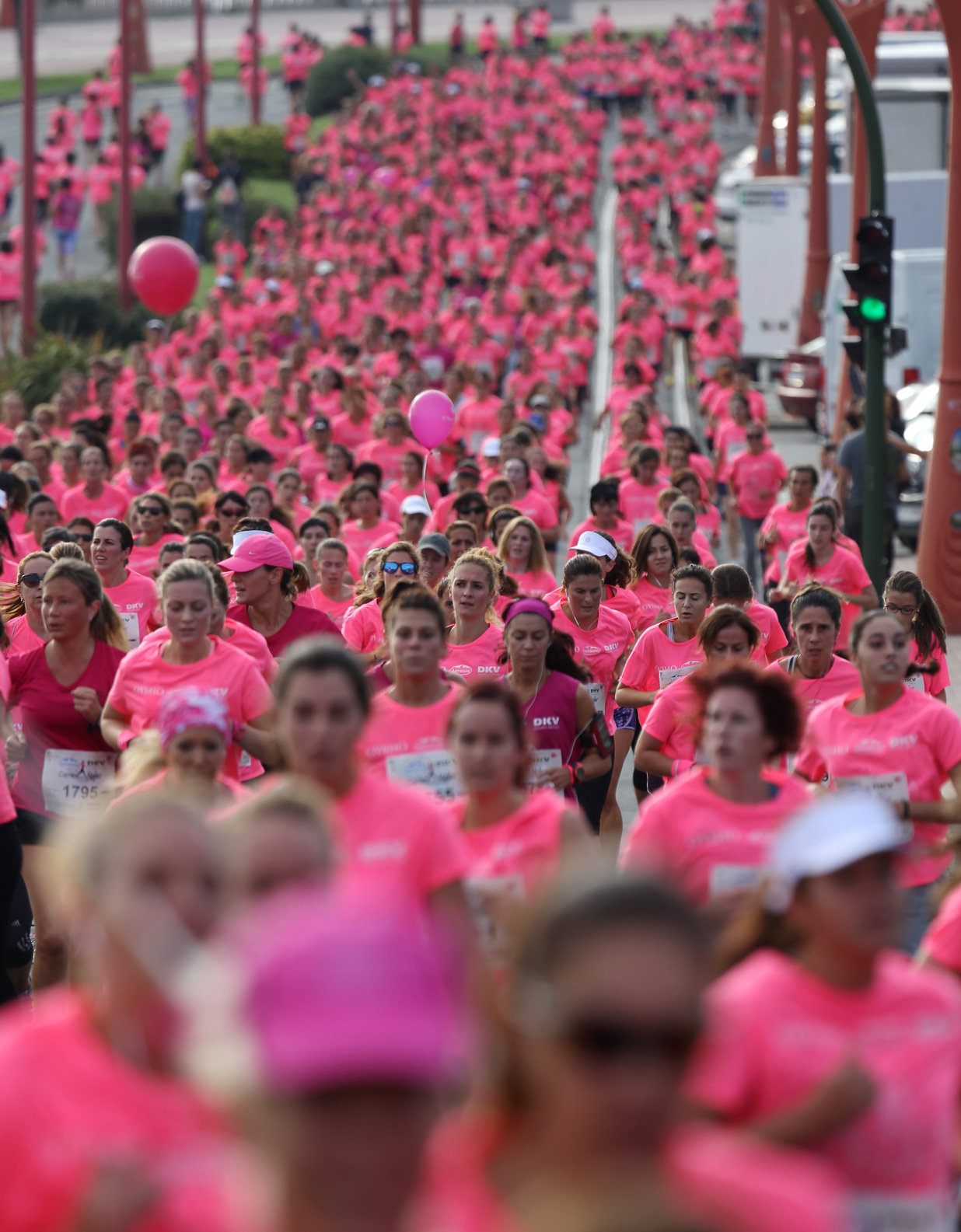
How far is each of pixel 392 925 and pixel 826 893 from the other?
1.66 meters

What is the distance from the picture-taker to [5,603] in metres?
11.0

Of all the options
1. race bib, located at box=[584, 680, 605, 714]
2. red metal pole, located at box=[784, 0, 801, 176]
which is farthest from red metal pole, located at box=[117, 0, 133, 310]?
race bib, located at box=[584, 680, 605, 714]

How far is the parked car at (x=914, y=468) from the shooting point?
71.1 ft

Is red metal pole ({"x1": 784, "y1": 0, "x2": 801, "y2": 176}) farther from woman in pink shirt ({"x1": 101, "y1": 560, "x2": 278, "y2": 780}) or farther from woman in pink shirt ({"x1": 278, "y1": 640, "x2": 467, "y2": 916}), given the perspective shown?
woman in pink shirt ({"x1": 278, "y1": 640, "x2": 467, "y2": 916})

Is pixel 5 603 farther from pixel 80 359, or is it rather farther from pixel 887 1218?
pixel 80 359

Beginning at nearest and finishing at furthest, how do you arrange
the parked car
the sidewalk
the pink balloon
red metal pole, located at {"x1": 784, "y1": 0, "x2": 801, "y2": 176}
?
the pink balloon, the parked car, red metal pole, located at {"x1": 784, "y1": 0, "x2": 801, "y2": 176}, the sidewalk

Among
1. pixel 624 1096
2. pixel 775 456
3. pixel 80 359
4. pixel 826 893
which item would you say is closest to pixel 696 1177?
pixel 624 1096

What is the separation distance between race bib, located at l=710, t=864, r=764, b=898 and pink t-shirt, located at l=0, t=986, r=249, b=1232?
7.38 feet

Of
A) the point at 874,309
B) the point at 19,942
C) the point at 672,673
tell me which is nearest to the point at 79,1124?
the point at 19,942

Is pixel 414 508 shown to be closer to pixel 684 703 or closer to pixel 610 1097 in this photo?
pixel 684 703

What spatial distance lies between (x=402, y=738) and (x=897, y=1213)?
340 centimetres

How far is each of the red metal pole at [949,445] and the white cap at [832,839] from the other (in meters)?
14.9

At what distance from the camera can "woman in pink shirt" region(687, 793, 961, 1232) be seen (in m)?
3.87

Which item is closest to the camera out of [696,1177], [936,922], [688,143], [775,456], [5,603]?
[696,1177]
